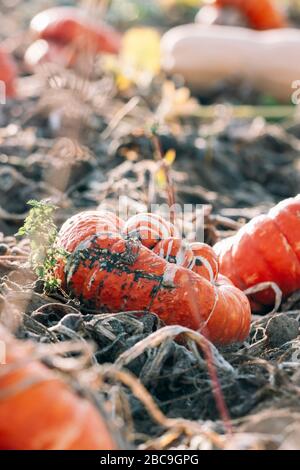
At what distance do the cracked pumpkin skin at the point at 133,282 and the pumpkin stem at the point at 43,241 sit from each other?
5 centimetres

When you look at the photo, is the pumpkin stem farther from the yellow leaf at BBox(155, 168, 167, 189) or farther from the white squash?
A: the white squash

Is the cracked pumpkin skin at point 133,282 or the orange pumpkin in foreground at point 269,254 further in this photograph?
the orange pumpkin in foreground at point 269,254

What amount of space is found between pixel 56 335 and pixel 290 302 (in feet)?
4.75

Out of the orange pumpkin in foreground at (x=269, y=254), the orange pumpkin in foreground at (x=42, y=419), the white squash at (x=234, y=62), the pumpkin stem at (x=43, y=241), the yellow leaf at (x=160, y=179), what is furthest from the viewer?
the white squash at (x=234, y=62)

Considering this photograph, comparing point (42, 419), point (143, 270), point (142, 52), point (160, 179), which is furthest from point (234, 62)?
point (42, 419)

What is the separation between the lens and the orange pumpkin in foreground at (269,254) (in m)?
4.14

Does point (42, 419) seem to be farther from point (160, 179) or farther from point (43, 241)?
point (160, 179)

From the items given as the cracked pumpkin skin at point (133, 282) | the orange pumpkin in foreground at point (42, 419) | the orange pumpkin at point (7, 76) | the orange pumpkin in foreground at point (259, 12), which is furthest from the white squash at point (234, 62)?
the orange pumpkin in foreground at point (42, 419)

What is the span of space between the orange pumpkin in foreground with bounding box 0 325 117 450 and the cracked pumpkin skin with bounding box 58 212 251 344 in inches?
41.9

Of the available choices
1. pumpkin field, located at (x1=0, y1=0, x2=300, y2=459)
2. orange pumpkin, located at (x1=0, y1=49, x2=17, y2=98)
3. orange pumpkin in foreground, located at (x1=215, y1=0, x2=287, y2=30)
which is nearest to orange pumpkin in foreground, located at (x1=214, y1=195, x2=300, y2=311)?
pumpkin field, located at (x1=0, y1=0, x2=300, y2=459)

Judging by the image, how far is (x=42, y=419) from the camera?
7.61 ft

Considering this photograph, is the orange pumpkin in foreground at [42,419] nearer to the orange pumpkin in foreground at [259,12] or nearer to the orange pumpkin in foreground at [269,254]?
the orange pumpkin in foreground at [269,254]

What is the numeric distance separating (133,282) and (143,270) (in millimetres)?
60
